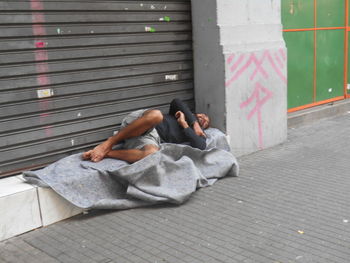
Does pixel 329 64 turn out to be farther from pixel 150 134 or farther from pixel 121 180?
pixel 121 180

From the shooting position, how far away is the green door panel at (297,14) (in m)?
6.85

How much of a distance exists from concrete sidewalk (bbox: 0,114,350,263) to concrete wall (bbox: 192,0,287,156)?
921 mm

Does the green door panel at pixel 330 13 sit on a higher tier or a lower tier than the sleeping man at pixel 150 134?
higher

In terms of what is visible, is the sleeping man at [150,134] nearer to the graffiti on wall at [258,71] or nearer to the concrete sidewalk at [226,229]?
the concrete sidewalk at [226,229]

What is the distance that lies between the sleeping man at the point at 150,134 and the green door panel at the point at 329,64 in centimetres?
364

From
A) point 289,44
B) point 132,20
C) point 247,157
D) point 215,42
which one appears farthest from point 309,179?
point 289,44

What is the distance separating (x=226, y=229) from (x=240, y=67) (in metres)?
2.42

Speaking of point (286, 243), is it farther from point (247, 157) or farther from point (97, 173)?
point (247, 157)

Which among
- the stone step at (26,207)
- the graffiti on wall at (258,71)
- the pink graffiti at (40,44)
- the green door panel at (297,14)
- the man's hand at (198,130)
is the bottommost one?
the stone step at (26,207)

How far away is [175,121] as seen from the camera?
4828 millimetres

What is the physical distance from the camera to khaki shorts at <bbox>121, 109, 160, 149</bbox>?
4301 mm

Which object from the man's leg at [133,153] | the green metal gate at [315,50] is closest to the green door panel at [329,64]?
the green metal gate at [315,50]

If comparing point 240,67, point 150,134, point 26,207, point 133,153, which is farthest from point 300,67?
point 26,207

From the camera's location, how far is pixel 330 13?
7.85 meters
